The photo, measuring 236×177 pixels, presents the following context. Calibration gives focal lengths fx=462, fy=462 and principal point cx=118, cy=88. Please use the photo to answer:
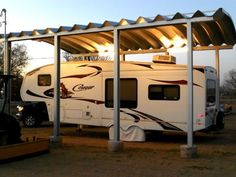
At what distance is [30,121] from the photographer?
23422mm

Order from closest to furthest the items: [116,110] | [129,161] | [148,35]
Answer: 1. [129,161]
2. [116,110]
3. [148,35]

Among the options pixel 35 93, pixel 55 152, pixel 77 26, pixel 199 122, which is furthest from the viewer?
pixel 35 93

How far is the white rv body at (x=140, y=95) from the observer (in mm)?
16500

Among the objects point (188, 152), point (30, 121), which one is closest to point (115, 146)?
point (188, 152)

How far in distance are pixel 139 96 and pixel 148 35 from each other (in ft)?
7.61

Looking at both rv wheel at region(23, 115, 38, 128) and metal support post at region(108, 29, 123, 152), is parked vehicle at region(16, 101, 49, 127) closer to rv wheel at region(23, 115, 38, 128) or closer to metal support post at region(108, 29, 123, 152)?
rv wheel at region(23, 115, 38, 128)

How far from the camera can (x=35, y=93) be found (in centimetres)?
2077

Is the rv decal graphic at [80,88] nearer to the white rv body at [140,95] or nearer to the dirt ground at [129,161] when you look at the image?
the white rv body at [140,95]

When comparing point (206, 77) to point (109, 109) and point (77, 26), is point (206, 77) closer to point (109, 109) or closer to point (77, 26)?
point (109, 109)

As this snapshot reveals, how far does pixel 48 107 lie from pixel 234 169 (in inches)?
430

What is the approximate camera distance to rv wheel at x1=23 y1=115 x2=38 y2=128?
2320 centimetres

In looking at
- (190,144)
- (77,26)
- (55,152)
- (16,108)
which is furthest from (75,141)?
(16,108)

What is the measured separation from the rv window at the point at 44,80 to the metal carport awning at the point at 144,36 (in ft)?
5.12

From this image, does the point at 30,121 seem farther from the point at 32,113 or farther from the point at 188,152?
the point at 188,152
